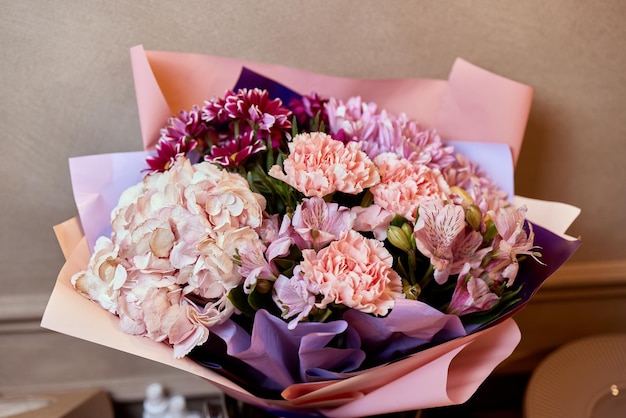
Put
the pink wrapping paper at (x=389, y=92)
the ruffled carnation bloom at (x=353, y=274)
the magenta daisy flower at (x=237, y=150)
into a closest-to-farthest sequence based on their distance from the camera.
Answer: the ruffled carnation bloom at (x=353, y=274) < the magenta daisy flower at (x=237, y=150) < the pink wrapping paper at (x=389, y=92)

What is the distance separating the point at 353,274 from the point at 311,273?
3cm

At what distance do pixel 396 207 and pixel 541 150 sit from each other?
455 millimetres

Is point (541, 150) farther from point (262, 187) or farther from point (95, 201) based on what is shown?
point (95, 201)

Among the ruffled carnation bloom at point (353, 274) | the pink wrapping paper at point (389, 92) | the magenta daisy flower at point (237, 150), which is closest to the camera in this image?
the ruffled carnation bloom at point (353, 274)

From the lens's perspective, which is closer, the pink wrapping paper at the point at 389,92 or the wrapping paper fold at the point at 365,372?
the wrapping paper fold at the point at 365,372

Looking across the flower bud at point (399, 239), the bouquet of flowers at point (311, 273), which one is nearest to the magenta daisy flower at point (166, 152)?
the bouquet of flowers at point (311, 273)

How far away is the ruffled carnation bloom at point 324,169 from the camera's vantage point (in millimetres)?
460

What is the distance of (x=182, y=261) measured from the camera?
1.50 ft

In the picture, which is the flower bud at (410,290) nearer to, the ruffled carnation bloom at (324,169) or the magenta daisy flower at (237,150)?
the ruffled carnation bloom at (324,169)

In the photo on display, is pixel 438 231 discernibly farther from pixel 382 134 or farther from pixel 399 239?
pixel 382 134

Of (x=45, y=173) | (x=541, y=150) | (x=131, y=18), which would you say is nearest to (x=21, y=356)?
(x=45, y=173)

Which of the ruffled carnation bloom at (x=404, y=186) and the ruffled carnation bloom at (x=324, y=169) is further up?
the ruffled carnation bloom at (x=324, y=169)

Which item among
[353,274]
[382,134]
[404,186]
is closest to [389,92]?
[382,134]

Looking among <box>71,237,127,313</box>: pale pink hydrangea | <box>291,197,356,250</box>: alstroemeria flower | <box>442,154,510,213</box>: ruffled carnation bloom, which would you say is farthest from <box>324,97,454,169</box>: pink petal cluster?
<box>71,237,127,313</box>: pale pink hydrangea
